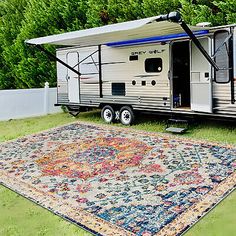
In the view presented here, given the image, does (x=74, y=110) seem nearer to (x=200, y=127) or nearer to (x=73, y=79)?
(x=73, y=79)

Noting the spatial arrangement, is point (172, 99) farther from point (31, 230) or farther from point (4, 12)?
point (4, 12)

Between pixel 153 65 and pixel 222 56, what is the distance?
6.56 ft

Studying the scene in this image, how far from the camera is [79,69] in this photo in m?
10.8

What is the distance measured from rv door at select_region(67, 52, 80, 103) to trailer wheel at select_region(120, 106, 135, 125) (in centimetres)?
195

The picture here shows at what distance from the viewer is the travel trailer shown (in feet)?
23.9

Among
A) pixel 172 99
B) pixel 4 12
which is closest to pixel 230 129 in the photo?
pixel 172 99

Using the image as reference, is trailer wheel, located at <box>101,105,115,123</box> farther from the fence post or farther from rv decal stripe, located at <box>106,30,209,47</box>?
the fence post

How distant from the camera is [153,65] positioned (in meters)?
8.81

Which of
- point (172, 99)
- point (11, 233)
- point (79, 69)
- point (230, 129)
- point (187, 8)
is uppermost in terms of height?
point (187, 8)

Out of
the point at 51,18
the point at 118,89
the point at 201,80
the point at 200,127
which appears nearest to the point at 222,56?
the point at 201,80

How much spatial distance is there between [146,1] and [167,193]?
7856mm

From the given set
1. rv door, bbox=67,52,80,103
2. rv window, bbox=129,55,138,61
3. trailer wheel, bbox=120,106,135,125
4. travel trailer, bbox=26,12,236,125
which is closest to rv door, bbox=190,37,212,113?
travel trailer, bbox=26,12,236,125

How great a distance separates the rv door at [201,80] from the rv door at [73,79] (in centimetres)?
424

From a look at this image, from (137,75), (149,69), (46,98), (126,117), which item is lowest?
(126,117)
